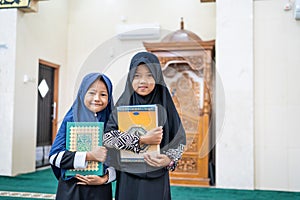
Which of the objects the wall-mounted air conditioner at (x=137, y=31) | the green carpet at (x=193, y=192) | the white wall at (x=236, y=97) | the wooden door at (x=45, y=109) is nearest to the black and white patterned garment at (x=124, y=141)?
the green carpet at (x=193, y=192)

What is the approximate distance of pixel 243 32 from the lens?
4.52 metres

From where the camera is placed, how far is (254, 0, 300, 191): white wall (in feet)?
14.3

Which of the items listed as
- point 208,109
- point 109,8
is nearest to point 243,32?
point 208,109

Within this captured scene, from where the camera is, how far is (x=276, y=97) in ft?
14.5

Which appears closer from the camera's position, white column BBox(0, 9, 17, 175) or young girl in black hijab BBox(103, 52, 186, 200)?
young girl in black hijab BBox(103, 52, 186, 200)

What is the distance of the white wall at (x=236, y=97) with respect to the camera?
4.41m

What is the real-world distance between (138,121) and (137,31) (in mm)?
5010

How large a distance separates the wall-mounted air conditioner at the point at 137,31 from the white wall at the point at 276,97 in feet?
6.35

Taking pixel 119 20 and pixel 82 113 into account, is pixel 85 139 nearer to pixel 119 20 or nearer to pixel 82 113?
pixel 82 113

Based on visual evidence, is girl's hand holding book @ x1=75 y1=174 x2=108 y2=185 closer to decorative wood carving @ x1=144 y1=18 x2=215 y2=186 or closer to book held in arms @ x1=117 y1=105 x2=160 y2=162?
book held in arms @ x1=117 y1=105 x2=160 y2=162

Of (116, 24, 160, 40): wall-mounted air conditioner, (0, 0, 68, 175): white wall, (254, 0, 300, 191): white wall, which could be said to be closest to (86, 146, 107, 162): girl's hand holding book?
(254, 0, 300, 191): white wall

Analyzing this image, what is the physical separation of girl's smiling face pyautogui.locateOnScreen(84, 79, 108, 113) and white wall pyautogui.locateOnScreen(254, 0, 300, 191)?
3.46 metres

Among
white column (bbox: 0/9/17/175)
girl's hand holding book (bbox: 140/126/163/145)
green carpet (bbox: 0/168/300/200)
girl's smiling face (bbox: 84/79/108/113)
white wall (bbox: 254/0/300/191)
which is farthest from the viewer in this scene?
white column (bbox: 0/9/17/175)

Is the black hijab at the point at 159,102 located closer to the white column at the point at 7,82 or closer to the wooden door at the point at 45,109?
the white column at the point at 7,82
